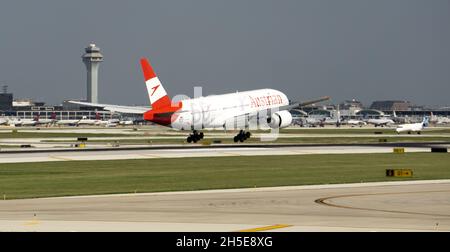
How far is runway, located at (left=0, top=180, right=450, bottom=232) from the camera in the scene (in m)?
27.8

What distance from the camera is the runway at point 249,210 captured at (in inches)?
1095

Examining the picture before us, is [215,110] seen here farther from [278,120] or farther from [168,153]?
[168,153]

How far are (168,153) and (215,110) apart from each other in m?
21.3

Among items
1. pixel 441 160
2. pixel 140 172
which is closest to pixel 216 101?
pixel 441 160

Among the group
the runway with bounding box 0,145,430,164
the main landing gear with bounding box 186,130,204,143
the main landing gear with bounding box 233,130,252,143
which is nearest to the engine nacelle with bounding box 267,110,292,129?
the main landing gear with bounding box 233,130,252,143

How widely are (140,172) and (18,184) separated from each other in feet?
33.3

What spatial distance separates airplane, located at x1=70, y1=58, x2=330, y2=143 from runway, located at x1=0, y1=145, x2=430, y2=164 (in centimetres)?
850

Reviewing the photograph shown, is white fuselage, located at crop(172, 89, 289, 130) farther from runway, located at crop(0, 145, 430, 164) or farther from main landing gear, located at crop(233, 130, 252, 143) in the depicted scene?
runway, located at crop(0, 145, 430, 164)

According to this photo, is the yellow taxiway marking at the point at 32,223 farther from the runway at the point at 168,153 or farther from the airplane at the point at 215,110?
the airplane at the point at 215,110

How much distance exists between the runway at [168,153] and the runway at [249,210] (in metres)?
29.5

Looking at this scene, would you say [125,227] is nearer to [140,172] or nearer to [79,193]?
[79,193]

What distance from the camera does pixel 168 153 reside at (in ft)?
249

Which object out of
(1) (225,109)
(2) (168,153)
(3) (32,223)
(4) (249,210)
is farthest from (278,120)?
(3) (32,223)

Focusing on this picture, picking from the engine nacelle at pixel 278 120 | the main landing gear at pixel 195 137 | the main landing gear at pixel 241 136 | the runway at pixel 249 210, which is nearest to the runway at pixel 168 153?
the main landing gear at pixel 195 137
